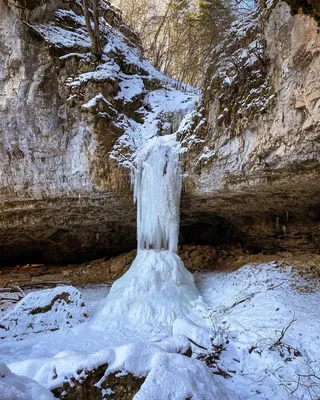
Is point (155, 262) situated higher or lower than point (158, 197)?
lower

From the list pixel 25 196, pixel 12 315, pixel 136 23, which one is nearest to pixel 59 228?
pixel 25 196

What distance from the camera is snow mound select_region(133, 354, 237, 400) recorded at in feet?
7.16

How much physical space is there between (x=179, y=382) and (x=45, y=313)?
3.65 m

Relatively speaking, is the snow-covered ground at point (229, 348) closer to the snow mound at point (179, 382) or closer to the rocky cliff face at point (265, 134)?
the snow mound at point (179, 382)

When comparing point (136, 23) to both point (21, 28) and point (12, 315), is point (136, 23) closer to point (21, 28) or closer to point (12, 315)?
point (21, 28)

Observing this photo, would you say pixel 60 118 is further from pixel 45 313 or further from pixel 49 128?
pixel 45 313

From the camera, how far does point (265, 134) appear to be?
5.09m

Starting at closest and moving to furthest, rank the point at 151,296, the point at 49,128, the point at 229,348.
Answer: the point at 229,348, the point at 151,296, the point at 49,128

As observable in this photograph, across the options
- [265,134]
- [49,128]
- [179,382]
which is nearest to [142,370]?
[179,382]

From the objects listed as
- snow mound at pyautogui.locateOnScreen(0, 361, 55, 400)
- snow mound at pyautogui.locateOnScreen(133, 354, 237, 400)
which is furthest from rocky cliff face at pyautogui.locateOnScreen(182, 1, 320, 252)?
snow mound at pyautogui.locateOnScreen(0, 361, 55, 400)

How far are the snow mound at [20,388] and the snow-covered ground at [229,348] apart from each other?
0.06 m

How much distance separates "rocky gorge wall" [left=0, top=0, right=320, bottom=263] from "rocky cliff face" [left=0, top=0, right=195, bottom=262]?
0.03 m

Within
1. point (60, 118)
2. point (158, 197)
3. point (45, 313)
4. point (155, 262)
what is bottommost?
point (45, 313)

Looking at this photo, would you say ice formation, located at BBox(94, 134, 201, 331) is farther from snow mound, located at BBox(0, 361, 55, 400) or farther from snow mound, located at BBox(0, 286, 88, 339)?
snow mound, located at BBox(0, 361, 55, 400)
